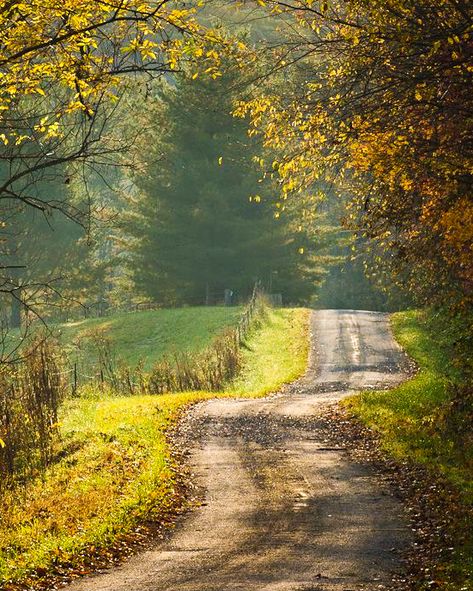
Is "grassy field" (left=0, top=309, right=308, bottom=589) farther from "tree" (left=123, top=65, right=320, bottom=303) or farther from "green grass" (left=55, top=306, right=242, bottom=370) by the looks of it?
"tree" (left=123, top=65, right=320, bottom=303)

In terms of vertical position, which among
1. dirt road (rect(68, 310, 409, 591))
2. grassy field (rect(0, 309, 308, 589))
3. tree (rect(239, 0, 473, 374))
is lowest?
dirt road (rect(68, 310, 409, 591))

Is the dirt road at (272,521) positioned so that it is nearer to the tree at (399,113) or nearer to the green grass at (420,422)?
the green grass at (420,422)

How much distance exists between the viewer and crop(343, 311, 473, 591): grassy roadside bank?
11377mm

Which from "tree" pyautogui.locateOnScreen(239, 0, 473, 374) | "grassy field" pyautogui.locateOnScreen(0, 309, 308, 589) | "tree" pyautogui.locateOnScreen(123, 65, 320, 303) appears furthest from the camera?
"tree" pyautogui.locateOnScreen(123, 65, 320, 303)

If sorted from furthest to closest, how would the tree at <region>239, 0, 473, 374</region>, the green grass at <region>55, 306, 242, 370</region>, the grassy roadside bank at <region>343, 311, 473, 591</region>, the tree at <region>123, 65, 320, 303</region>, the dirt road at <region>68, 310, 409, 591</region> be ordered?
the tree at <region>123, 65, 320, 303</region>
the green grass at <region>55, 306, 242, 370</region>
the tree at <region>239, 0, 473, 374</region>
the grassy roadside bank at <region>343, 311, 473, 591</region>
the dirt road at <region>68, 310, 409, 591</region>

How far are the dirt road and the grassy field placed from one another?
0.63 m

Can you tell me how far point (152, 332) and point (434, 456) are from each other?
120 ft

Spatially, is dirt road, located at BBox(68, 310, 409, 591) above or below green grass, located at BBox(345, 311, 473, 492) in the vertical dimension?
below

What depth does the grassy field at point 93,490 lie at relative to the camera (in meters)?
12.4

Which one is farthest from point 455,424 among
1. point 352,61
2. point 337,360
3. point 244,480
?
point 337,360

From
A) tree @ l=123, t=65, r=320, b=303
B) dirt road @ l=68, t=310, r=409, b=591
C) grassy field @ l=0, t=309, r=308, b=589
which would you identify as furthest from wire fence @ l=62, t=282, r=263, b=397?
tree @ l=123, t=65, r=320, b=303

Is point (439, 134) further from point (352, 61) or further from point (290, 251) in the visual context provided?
point (290, 251)

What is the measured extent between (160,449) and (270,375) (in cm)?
1815

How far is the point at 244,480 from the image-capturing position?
56.6 feet
